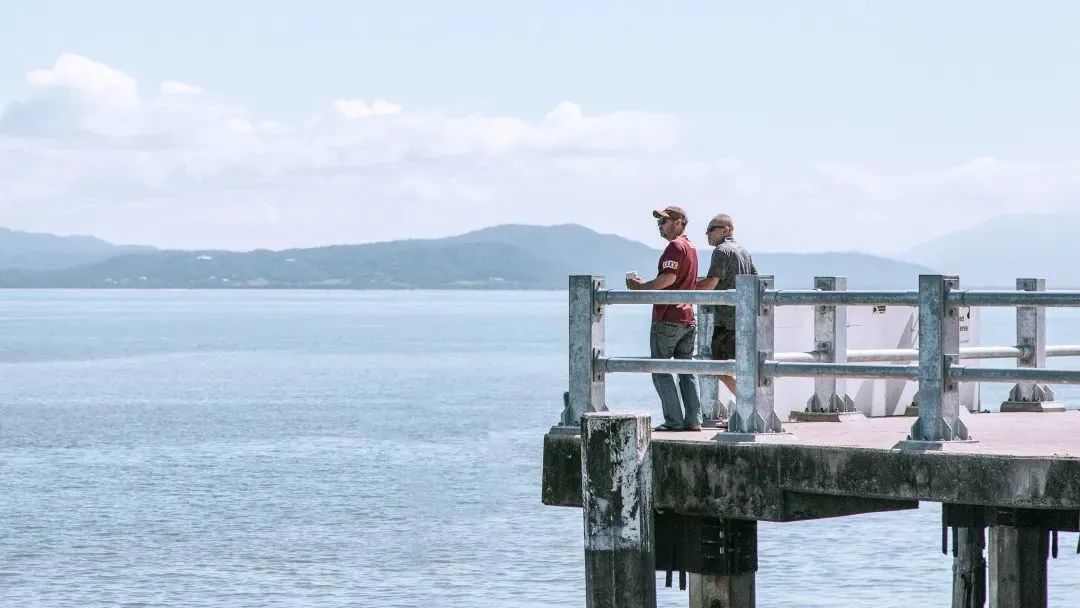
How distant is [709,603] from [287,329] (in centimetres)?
17001

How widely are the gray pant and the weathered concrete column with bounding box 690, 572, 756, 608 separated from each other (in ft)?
Answer: 3.29

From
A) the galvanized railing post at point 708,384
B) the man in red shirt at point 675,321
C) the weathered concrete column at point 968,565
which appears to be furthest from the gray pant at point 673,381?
the weathered concrete column at point 968,565

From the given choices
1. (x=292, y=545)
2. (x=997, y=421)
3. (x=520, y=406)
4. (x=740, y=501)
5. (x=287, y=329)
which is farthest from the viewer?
(x=287, y=329)

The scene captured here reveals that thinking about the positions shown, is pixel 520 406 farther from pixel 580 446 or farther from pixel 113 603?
pixel 580 446

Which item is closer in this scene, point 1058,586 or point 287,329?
point 1058,586

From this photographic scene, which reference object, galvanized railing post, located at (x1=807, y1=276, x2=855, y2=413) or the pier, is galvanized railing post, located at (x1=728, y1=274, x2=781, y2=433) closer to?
the pier

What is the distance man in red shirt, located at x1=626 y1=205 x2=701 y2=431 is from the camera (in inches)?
443

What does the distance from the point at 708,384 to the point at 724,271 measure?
0.82m

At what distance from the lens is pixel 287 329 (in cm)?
17900

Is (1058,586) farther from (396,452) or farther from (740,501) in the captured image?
(396,452)

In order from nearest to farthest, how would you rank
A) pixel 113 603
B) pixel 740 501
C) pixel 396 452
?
1. pixel 740 501
2. pixel 113 603
3. pixel 396 452

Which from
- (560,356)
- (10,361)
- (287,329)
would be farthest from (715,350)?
(287,329)

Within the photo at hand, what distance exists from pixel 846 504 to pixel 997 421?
2241 millimetres

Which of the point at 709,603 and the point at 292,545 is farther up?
the point at 709,603
